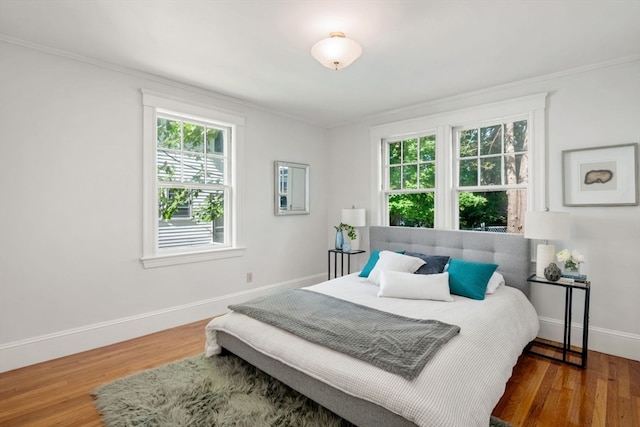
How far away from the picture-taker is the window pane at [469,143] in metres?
3.70

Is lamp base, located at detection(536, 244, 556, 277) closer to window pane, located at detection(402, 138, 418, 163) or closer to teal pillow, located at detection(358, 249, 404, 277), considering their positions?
A: teal pillow, located at detection(358, 249, 404, 277)

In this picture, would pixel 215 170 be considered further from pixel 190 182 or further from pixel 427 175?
pixel 427 175

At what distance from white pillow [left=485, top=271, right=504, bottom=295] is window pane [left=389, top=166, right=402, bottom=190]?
65.7 inches

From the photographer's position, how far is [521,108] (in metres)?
3.27

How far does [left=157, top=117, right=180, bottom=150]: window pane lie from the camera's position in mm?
3428

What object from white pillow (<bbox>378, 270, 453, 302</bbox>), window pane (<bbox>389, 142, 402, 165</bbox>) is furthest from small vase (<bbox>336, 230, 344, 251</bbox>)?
white pillow (<bbox>378, 270, 453, 302</bbox>)

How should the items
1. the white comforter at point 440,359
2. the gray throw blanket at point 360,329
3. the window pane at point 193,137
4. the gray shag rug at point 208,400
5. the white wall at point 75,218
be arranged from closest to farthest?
the white comforter at point 440,359, the gray throw blanket at point 360,329, the gray shag rug at point 208,400, the white wall at point 75,218, the window pane at point 193,137

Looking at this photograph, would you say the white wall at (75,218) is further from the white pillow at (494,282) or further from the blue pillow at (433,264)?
the white pillow at (494,282)

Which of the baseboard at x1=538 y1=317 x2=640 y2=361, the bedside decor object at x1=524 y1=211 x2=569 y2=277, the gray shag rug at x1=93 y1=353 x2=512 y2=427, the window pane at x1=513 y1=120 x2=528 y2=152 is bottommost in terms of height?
the gray shag rug at x1=93 y1=353 x2=512 y2=427

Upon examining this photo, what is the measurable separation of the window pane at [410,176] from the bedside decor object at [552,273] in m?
1.73

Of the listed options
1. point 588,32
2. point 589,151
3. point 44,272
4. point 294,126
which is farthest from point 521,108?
point 44,272

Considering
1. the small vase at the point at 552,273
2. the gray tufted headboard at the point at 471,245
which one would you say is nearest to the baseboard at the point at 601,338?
the gray tufted headboard at the point at 471,245

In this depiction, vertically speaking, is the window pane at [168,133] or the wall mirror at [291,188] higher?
the window pane at [168,133]

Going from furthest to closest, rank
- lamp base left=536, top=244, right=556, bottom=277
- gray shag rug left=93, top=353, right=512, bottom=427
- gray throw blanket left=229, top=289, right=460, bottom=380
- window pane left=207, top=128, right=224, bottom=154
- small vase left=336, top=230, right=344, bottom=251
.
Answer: small vase left=336, top=230, right=344, bottom=251 < window pane left=207, top=128, right=224, bottom=154 < lamp base left=536, top=244, right=556, bottom=277 < gray shag rug left=93, top=353, right=512, bottom=427 < gray throw blanket left=229, top=289, right=460, bottom=380
